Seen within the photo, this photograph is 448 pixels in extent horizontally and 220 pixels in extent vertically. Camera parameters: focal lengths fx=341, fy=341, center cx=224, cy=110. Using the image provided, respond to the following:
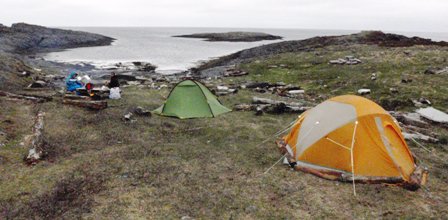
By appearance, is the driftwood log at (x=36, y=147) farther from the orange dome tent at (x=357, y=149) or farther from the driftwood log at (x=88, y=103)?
the orange dome tent at (x=357, y=149)

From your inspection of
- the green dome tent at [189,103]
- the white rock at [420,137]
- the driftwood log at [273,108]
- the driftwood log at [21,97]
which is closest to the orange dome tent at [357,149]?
the white rock at [420,137]

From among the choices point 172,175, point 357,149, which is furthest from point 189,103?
point 357,149

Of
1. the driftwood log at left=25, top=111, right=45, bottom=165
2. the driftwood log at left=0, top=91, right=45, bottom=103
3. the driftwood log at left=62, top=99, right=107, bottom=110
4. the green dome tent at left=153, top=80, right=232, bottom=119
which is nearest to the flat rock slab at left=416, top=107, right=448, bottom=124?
the green dome tent at left=153, top=80, right=232, bottom=119

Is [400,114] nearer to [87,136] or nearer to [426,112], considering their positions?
[426,112]

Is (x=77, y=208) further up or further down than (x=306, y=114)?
further down

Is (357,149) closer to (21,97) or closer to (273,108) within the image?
(273,108)

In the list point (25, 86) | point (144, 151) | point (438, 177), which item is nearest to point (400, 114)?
point (438, 177)

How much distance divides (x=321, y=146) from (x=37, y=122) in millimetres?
10729

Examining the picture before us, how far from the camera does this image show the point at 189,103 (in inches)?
661

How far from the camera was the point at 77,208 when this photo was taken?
811cm

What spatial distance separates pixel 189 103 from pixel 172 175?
7.10 m

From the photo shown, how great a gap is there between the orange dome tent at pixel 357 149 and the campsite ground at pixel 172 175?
0.40 m

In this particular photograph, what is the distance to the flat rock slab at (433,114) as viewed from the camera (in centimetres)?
1562

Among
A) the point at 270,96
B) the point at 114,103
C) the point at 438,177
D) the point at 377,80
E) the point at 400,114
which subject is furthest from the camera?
the point at 377,80
